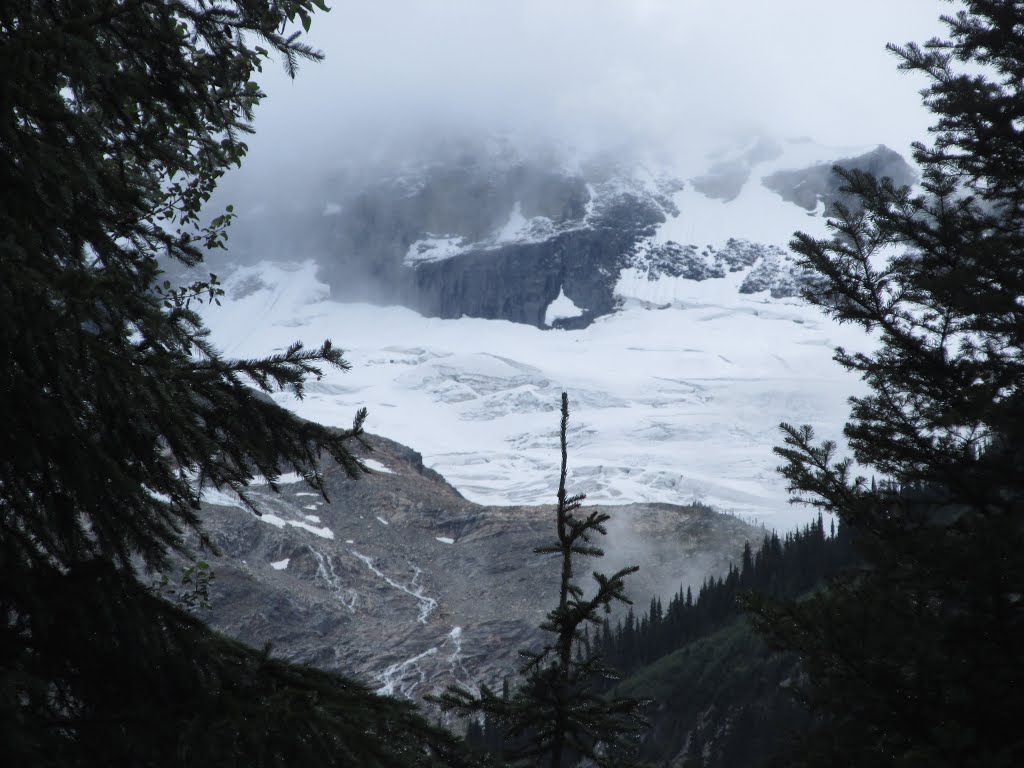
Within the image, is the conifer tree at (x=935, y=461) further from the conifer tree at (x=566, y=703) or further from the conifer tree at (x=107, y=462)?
the conifer tree at (x=107, y=462)

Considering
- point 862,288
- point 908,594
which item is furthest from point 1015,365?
point 908,594

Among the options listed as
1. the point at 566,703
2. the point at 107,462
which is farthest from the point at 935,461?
the point at 107,462

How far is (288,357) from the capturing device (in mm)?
4457

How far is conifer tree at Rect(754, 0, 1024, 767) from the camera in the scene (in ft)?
21.3

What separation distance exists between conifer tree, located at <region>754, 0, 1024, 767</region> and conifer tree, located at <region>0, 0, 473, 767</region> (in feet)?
13.8

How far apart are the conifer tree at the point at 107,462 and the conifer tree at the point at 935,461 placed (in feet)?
13.8

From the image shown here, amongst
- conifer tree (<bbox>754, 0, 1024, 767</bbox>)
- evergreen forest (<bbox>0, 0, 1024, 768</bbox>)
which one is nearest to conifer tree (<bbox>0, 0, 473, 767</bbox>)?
evergreen forest (<bbox>0, 0, 1024, 768</bbox>)

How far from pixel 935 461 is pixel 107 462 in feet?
27.1

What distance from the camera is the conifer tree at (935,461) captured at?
21.3 feet

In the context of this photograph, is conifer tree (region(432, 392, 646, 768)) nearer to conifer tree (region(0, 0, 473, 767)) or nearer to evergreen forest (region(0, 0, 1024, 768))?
evergreen forest (region(0, 0, 1024, 768))

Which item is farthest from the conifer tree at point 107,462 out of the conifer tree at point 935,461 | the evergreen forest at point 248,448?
the conifer tree at point 935,461

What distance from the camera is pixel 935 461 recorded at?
354 inches

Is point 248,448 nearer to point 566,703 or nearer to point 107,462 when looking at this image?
point 107,462

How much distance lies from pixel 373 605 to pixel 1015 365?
195090mm
